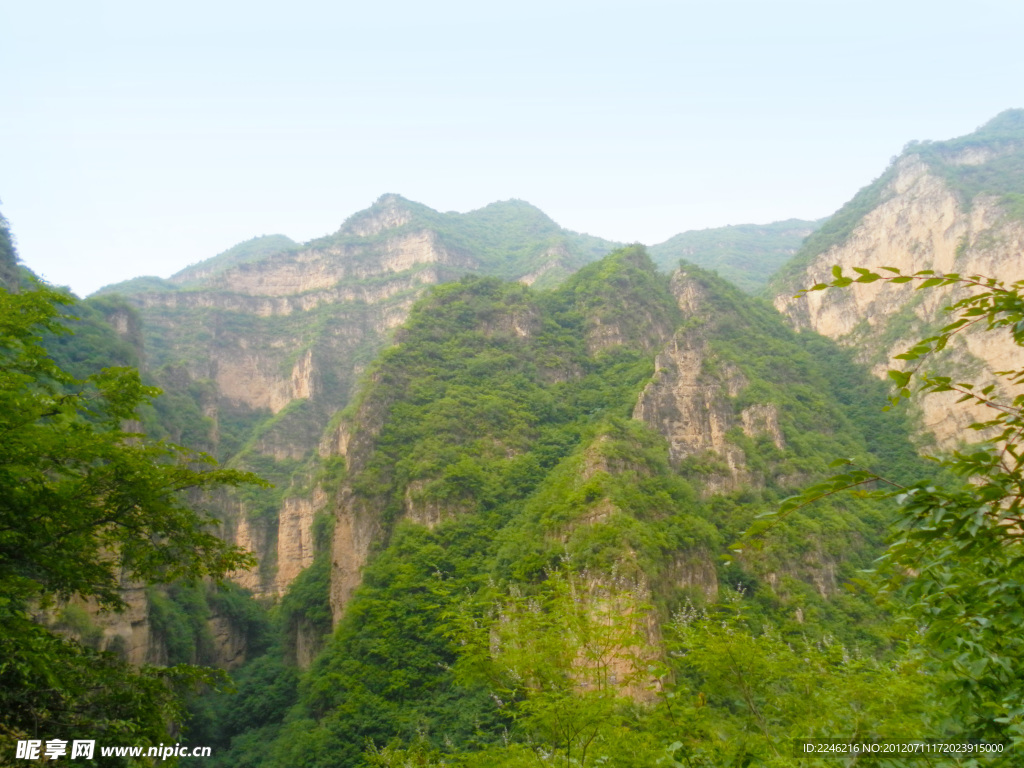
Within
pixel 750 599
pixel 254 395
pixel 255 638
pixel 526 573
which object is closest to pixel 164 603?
pixel 255 638

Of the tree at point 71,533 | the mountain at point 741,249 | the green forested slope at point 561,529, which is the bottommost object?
the green forested slope at point 561,529

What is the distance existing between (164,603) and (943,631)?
4065 cm

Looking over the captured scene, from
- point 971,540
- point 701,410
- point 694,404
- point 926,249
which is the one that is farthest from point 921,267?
point 971,540

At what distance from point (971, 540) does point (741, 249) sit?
5955 inches

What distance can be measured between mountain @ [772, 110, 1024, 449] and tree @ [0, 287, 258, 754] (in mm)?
57547

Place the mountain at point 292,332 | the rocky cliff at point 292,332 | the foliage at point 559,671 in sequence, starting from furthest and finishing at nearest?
the rocky cliff at point 292,332 → the mountain at point 292,332 → the foliage at point 559,671

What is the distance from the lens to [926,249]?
67.1 metres

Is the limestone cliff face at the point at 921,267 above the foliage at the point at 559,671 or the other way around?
above

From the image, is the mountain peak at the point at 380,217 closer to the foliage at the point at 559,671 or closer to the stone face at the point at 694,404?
the stone face at the point at 694,404

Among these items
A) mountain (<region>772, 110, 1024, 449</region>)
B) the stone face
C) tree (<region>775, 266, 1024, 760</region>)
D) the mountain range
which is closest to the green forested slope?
the mountain range

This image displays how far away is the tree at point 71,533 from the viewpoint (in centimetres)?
615

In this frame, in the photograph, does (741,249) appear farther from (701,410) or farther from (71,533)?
(71,533)

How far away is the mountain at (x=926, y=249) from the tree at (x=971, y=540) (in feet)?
184

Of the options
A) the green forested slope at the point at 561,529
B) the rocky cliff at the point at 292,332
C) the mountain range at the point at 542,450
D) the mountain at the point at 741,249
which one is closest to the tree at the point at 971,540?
the green forested slope at the point at 561,529
